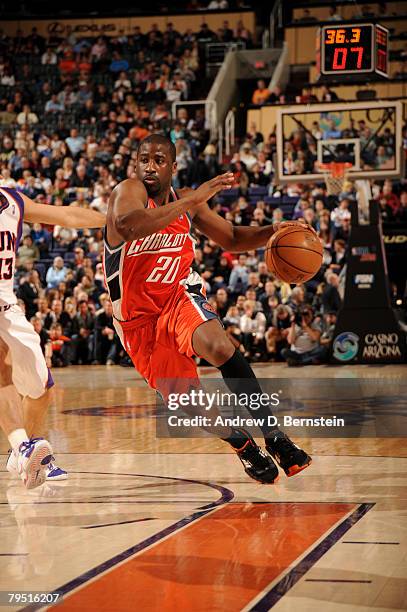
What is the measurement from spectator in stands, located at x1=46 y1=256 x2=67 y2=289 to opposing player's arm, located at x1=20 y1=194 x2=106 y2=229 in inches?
462

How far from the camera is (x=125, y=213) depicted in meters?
5.39

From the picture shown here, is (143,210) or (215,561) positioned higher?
(143,210)

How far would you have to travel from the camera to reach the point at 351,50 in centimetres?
1557

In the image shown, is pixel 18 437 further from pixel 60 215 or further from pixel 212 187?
pixel 212 187

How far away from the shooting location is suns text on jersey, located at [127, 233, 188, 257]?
18.5 feet

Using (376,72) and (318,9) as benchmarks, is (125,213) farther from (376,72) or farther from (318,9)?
(318,9)

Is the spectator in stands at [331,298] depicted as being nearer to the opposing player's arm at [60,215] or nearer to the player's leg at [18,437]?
the opposing player's arm at [60,215]

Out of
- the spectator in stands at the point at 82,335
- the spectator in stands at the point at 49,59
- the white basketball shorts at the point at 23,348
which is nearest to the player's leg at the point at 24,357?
Answer: the white basketball shorts at the point at 23,348

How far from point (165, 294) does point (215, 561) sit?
2.08 m

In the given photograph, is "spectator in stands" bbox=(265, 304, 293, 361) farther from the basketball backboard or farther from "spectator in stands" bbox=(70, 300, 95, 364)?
"spectator in stands" bbox=(70, 300, 95, 364)

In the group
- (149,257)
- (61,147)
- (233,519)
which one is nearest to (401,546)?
(233,519)

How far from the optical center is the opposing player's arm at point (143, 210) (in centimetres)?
529

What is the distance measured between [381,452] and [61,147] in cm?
1631

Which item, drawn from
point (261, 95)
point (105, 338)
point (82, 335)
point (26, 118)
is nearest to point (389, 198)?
point (105, 338)
